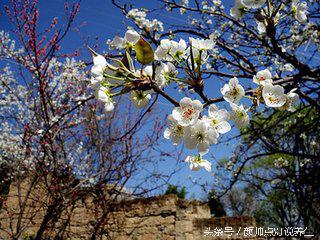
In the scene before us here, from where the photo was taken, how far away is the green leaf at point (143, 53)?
907 mm

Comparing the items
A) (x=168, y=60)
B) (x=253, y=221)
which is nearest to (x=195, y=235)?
(x=253, y=221)

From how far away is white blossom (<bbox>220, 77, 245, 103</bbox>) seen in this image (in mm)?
997

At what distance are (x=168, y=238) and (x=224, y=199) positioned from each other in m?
18.2

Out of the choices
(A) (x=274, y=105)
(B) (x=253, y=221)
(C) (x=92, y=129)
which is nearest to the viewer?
(A) (x=274, y=105)

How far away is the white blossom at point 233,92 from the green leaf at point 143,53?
29 cm

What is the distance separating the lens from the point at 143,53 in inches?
36.0

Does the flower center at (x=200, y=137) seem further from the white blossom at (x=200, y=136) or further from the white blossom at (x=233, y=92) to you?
the white blossom at (x=233, y=92)

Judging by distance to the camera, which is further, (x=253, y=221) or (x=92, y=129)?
(x=92, y=129)

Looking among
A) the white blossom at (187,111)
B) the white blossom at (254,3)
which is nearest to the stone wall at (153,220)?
the white blossom at (254,3)

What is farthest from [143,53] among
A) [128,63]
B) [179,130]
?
[179,130]

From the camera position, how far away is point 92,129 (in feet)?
18.6

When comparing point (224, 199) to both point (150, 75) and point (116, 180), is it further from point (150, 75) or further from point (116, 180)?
point (150, 75)

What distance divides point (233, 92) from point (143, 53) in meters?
0.34

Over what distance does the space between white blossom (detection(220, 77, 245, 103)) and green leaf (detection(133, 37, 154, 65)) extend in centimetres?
29
